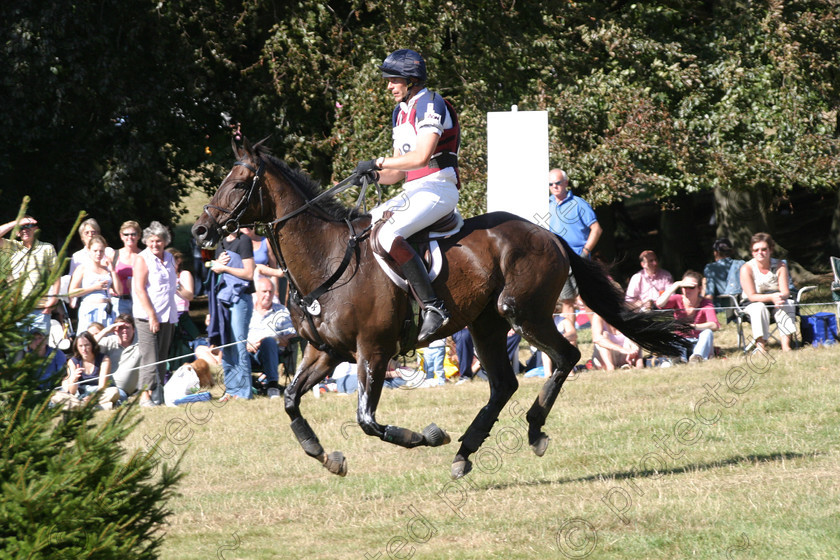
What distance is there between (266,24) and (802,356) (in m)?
11.1

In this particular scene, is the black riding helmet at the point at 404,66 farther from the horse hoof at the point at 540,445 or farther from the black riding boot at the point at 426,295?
the horse hoof at the point at 540,445

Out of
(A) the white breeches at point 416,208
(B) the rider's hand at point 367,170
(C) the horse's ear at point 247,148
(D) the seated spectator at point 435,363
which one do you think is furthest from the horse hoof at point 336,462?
(D) the seated spectator at point 435,363

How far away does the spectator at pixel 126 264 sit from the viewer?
12.0 meters

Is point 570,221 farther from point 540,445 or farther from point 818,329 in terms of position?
point 540,445

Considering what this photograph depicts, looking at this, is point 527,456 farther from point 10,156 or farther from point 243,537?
point 10,156

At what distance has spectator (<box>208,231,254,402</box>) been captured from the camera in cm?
1192

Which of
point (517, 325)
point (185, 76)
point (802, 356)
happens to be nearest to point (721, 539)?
point (517, 325)

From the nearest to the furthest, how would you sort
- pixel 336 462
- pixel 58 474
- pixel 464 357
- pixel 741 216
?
pixel 58 474 → pixel 336 462 → pixel 464 357 → pixel 741 216

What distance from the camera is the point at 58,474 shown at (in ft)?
11.5

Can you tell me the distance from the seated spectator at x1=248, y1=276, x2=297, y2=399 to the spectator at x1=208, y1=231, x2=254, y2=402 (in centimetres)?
12

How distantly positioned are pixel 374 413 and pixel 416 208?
1376mm

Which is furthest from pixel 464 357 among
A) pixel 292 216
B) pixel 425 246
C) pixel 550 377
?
pixel 292 216

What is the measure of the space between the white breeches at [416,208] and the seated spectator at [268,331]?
15.7ft

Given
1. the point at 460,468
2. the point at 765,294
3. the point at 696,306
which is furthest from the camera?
the point at 696,306
